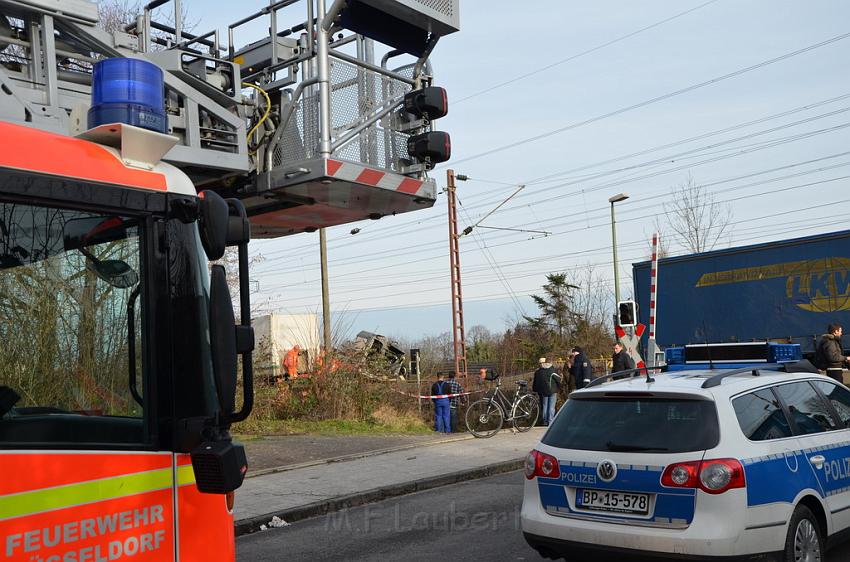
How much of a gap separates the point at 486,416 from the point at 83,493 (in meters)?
14.1

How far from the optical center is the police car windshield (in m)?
5.29

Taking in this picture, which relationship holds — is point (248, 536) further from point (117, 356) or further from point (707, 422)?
point (117, 356)

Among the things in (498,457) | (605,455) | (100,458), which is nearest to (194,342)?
(100,458)

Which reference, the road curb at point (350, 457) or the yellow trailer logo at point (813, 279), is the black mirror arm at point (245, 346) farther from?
the yellow trailer logo at point (813, 279)

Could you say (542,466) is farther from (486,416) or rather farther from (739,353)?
(486,416)

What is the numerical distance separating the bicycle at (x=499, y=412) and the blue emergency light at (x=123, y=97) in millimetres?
13351

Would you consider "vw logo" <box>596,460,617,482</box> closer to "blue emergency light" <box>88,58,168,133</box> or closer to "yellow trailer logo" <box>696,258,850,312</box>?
"blue emergency light" <box>88,58,168,133</box>

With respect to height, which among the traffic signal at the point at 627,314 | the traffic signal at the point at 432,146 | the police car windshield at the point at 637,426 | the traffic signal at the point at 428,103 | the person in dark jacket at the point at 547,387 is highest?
the traffic signal at the point at 428,103

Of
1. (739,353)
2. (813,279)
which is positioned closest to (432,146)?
(739,353)

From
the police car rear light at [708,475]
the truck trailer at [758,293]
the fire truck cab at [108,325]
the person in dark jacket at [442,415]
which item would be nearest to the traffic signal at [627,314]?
the truck trailer at [758,293]

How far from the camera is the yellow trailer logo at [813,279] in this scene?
1395 centimetres

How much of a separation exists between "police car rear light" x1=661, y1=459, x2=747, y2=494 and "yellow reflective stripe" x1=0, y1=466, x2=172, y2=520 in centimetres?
324

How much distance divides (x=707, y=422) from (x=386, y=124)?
9.34 ft

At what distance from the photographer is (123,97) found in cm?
335
